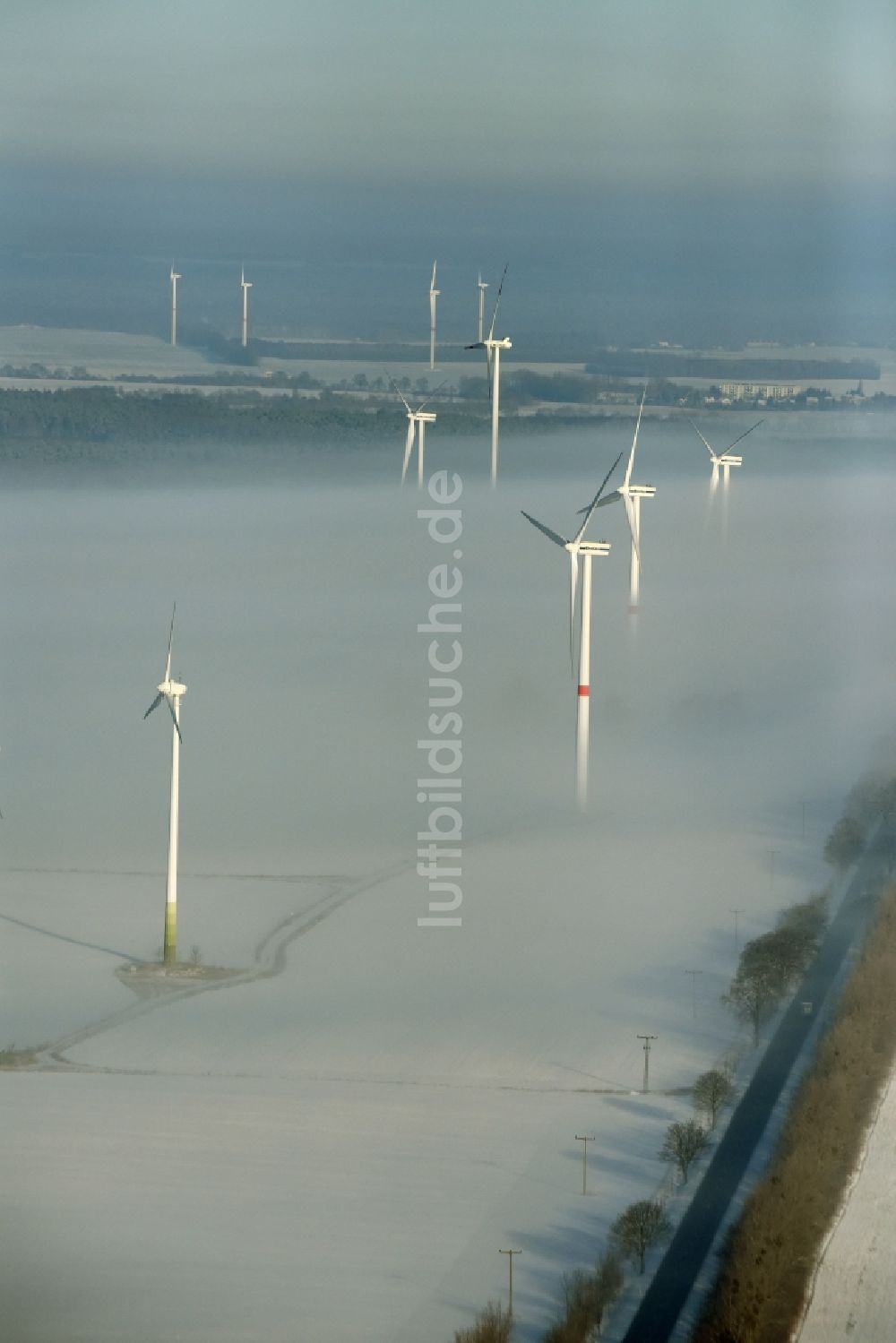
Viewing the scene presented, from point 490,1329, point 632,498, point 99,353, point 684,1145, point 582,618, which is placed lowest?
point 490,1329

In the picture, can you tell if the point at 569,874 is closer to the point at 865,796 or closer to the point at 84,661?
the point at 865,796

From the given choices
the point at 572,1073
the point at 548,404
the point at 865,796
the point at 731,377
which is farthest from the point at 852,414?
the point at 572,1073

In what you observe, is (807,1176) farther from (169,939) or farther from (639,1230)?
(169,939)

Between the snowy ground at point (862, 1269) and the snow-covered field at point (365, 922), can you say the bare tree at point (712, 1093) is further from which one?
the snowy ground at point (862, 1269)

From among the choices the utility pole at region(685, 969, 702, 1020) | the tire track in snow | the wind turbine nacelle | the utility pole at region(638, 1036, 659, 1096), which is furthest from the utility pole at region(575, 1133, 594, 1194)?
the wind turbine nacelle

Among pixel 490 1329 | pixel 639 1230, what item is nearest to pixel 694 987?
pixel 639 1230

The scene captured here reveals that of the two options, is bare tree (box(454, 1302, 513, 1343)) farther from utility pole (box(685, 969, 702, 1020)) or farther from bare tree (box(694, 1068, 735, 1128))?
utility pole (box(685, 969, 702, 1020))
